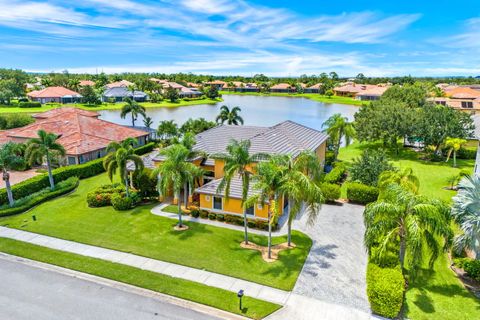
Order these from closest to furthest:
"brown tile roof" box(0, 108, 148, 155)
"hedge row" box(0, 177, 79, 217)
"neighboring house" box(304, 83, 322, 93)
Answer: "hedge row" box(0, 177, 79, 217), "brown tile roof" box(0, 108, 148, 155), "neighboring house" box(304, 83, 322, 93)

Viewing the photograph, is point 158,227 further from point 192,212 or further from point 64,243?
point 64,243

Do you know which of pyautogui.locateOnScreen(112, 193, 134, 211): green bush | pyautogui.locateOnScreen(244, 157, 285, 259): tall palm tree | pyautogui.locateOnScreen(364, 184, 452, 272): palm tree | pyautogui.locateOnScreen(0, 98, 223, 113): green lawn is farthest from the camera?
pyautogui.locateOnScreen(0, 98, 223, 113): green lawn

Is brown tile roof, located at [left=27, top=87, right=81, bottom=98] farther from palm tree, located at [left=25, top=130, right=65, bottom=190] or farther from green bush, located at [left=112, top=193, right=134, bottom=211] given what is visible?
green bush, located at [left=112, top=193, right=134, bottom=211]

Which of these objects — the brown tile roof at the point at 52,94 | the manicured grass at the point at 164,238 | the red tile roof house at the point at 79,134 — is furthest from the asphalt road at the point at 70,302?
the brown tile roof at the point at 52,94

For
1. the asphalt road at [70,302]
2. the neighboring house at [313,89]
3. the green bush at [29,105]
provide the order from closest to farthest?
1. the asphalt road at [70,302]
2. the green bush at [29,105]
3. the neighboring house at [313,89]

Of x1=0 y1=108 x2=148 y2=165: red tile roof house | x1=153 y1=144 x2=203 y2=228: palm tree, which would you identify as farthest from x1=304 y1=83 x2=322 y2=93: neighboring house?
x1=153 y1=144 x2=203 y2=228: palm tree

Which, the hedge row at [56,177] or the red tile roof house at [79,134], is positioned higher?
the red tile roof house at [79,134]

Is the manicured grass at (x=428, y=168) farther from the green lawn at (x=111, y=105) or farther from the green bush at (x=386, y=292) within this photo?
the green lawn at (x=111, y=105)
